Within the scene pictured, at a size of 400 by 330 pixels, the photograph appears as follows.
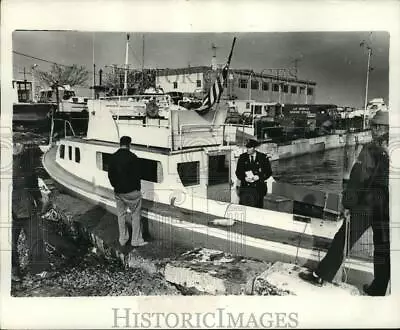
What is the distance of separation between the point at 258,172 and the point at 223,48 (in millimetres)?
440

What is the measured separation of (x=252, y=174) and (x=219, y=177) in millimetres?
117

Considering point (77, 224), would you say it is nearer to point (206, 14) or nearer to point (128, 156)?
point (128, 156)

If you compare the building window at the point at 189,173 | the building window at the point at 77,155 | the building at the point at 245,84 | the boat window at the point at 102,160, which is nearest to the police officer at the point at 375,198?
the building at the point at 245,84

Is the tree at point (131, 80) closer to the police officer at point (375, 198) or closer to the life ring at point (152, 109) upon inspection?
the life ring at point (152, 109)

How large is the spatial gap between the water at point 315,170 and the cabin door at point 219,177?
163 mm

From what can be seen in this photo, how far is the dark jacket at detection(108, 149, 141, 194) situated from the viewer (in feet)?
5.21

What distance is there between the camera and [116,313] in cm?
155

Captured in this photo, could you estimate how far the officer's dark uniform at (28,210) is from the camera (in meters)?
1.57

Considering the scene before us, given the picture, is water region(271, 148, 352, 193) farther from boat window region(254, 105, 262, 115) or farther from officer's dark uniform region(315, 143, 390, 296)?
boat window region(254, 105, 262, 115)

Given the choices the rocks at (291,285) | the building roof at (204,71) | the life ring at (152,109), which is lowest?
the rocks at (291,285)

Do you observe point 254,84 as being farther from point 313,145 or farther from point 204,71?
point 313,145

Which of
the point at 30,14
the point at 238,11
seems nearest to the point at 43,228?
the point at 30,14

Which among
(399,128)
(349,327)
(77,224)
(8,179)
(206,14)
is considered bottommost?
(349,327)

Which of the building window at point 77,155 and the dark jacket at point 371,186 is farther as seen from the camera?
the building window at point 77,155
